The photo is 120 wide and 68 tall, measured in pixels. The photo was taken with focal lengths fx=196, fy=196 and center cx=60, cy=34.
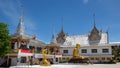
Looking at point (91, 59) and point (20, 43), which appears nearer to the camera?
point (20, 43)

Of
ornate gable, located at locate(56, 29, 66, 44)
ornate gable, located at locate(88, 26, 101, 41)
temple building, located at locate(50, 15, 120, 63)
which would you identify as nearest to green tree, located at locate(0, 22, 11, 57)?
temple building, located at locate(50, 15, 120, 63)

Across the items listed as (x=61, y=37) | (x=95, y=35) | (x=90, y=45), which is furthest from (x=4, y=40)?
(x=95, y=35)

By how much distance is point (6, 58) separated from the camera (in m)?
34.7

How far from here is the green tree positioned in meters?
27.8

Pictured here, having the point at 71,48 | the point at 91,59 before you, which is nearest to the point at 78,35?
the point at 71,48

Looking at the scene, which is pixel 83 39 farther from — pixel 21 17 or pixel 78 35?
pixel 21 17

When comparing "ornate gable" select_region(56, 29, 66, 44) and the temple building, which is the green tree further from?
"ornate gable" select_region(56, 29, 66, 44)

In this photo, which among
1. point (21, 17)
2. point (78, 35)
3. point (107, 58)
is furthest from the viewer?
point (78, 35)

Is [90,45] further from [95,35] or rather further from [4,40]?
[4,40]

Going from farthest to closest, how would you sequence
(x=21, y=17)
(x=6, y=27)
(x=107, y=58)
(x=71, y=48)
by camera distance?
(x=71, y=48) → (x=107, y=58) → (x=21, y=17) → (x=6, y=27)

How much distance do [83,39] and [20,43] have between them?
2533cm

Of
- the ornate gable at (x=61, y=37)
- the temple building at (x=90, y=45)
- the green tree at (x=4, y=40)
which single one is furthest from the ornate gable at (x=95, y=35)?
the green tree at (x=4, y=40)

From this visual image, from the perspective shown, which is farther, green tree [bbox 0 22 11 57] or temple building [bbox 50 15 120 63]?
temple building [bbox 50 15 120 63]

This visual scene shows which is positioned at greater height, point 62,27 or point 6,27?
point 62,27
